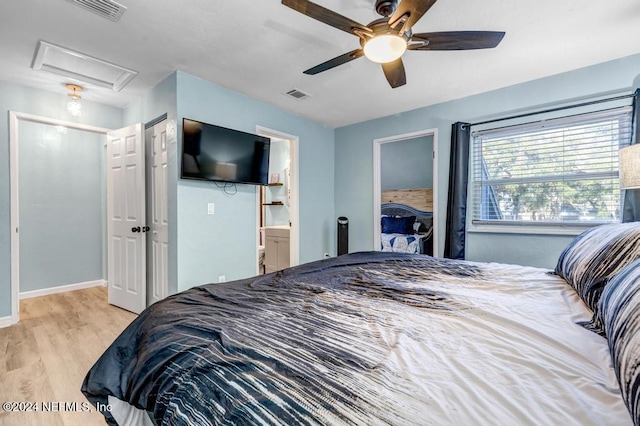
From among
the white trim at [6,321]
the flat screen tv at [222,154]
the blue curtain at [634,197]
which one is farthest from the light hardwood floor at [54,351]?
the blue curtain at [634,197]

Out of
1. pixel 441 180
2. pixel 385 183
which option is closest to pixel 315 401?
pixel 441 180

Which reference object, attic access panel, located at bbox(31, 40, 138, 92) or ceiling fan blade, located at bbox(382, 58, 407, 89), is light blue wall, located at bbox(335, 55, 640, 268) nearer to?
ceiling fan blade, located at bbox(382, 58, 407, 89)

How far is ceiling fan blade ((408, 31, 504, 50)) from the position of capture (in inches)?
66.9

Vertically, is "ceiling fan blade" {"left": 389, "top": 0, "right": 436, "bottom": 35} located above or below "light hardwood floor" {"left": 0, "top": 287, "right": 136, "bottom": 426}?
above

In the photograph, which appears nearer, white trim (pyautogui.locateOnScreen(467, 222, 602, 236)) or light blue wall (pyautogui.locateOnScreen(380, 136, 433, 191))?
white trim (pyautogui.locateOnScreen(467, 222, 602, 236))

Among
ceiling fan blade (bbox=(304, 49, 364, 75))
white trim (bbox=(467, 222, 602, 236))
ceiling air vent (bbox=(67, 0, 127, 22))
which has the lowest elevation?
white trim (bbox=(467, 222, 602, 236))

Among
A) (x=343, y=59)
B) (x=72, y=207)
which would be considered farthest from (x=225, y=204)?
(x=72, y=207)

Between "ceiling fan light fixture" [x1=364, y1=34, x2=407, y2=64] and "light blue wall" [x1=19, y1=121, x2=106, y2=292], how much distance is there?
4.46 meters

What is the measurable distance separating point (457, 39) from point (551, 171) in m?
2.05

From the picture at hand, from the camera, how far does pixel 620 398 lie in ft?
1.92

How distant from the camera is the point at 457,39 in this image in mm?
1757

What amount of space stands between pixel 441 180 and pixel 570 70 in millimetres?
1555

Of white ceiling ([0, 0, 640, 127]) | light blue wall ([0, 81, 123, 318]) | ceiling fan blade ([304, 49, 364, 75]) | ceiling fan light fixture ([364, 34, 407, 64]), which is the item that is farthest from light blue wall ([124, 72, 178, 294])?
ceiling fan light fixture ([364, 34, 407, 64])

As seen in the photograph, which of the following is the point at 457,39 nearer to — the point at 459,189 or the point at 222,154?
the point at 459,189
